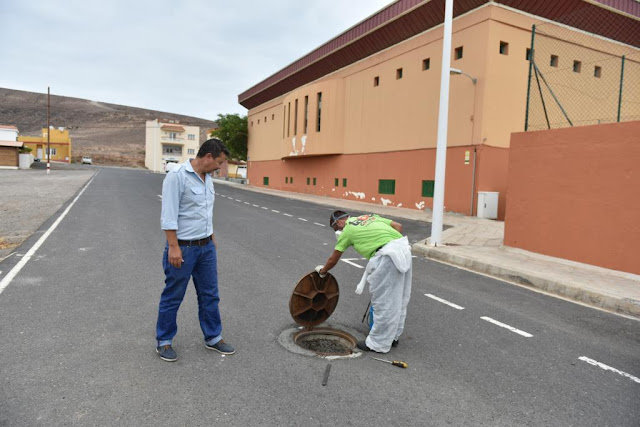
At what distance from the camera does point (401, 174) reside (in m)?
21.9

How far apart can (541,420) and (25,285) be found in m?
6.29

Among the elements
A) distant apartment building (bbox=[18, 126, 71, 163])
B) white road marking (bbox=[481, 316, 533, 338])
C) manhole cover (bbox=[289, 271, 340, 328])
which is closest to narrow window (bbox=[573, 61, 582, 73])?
white road marking (bbox=[481, 316, 533, 338])

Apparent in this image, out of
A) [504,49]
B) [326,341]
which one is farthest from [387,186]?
[326,341]

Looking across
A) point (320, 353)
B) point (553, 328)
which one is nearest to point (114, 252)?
point (320, 353)

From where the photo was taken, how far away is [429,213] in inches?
767

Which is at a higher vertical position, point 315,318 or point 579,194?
point 579,194

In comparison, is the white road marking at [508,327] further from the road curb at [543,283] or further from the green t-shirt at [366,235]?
the road curb at [543,283]

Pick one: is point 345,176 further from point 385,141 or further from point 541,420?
point 541,420

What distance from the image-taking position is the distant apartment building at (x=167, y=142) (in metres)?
86.9

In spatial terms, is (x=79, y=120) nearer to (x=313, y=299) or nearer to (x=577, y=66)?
(x=577, y=66)

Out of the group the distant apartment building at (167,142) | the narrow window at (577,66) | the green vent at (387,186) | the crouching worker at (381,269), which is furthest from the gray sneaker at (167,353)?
the distant apartment building at (167,142)

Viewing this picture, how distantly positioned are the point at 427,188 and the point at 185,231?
17745 millimetres

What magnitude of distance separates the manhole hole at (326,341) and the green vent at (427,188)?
53.7 feet

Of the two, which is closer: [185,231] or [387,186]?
[185,231]
